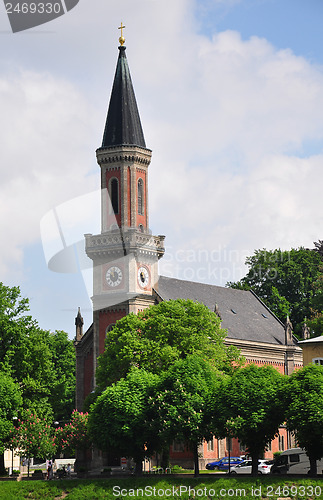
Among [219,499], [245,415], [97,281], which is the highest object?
[97,281]

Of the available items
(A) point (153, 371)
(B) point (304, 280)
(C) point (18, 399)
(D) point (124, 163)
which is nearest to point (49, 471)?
(C) point (18, 399)

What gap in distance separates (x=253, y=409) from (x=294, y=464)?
7.42 metres

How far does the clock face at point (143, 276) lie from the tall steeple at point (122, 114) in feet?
43.4

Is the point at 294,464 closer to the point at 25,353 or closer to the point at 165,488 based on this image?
the point at 165,488

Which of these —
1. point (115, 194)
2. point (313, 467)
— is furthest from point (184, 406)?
point (115, 194)

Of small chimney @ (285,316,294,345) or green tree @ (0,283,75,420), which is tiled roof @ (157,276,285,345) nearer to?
small chimney @ (285,316,294,345)

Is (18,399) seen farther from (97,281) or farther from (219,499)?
(219,499)

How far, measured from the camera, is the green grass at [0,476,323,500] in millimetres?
58531

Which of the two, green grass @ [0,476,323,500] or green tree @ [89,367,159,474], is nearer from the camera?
green grass @ [0,476,323,500]

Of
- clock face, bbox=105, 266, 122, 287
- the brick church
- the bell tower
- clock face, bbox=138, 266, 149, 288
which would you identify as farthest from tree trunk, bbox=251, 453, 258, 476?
clock face, bbox=105, 266, 122, 287

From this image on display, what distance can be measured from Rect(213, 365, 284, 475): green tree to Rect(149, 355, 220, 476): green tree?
5.57 feet

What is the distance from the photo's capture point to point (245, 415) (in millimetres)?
63812

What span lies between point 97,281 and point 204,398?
1174 inches

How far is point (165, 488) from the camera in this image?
6316 centimetres
